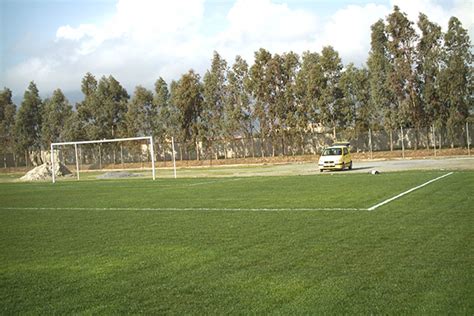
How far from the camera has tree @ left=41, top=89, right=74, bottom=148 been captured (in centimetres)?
6488

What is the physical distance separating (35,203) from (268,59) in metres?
35.1

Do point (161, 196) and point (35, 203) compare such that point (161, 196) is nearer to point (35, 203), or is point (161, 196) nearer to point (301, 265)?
point (35, 203)

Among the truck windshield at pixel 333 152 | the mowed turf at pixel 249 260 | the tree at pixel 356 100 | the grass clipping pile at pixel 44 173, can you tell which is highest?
the tree at pixel 356 100

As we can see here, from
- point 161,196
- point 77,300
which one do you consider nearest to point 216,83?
point 161,196

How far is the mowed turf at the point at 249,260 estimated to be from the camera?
18.4ft

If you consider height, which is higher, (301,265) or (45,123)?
(45,123)

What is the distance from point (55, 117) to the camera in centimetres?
6488

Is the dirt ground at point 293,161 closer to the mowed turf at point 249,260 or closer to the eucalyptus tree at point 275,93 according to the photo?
the eucalyptus tree at point 275,93

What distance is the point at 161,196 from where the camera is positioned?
19.5 metres

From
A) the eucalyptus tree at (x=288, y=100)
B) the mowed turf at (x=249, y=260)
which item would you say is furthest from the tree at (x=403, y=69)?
the mowed turf at (x=249, y=260)

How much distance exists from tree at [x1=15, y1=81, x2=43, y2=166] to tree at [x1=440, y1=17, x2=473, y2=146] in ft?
159

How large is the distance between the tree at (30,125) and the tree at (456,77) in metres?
48.6

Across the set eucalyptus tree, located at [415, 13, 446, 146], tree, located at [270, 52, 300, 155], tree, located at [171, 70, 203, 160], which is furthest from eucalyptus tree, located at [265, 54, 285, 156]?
eucalyptus tree, located at [415, 13, 446, 146]

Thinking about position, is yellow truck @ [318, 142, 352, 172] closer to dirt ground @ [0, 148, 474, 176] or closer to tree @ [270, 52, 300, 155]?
dirt ground @ [0, 148, 474, 176]
